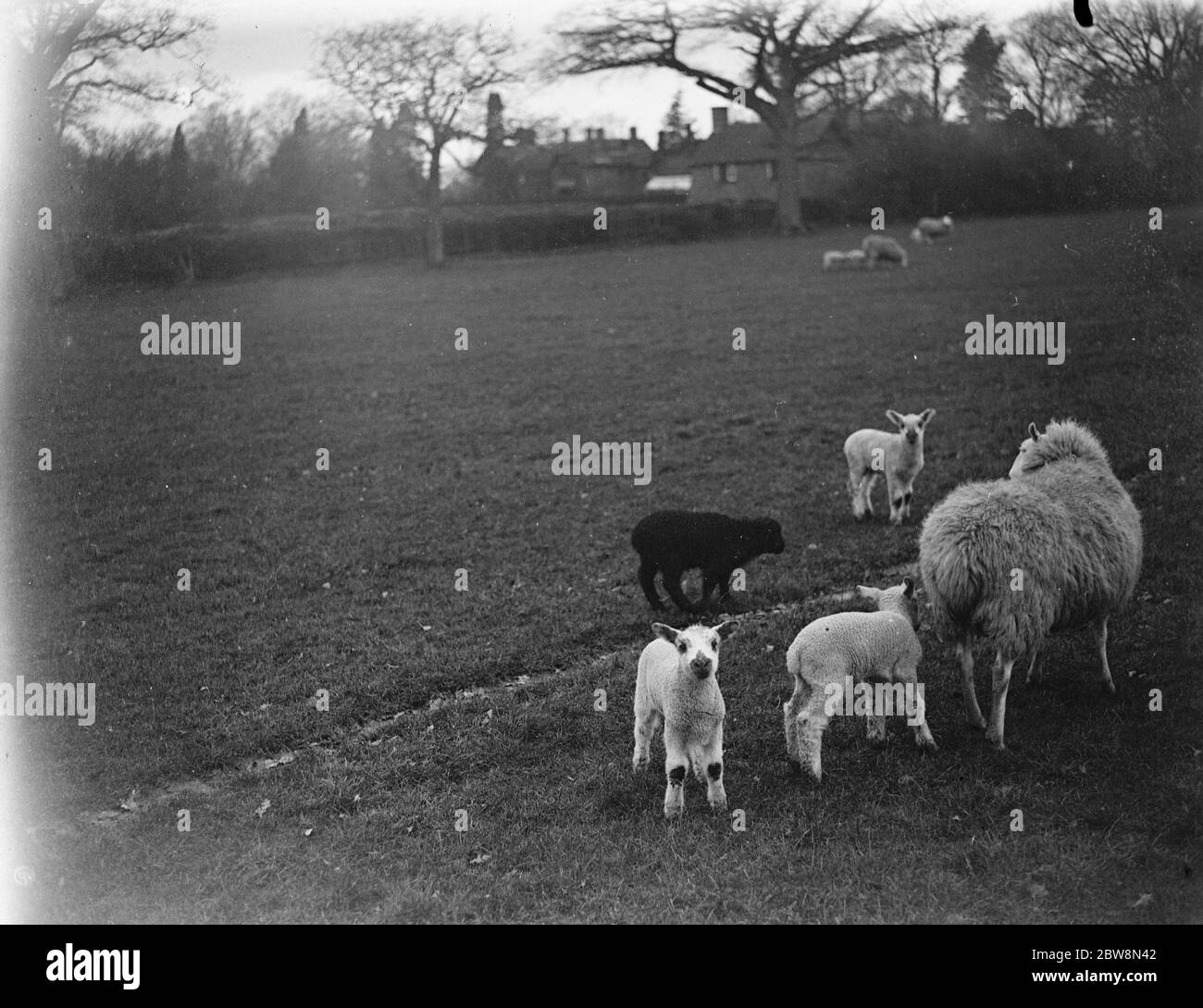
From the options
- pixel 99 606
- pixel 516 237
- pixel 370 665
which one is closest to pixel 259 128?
pixel 516 237

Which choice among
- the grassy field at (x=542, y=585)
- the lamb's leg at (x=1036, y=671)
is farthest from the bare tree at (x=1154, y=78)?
the lamb's leg at (x=1036, y=671)

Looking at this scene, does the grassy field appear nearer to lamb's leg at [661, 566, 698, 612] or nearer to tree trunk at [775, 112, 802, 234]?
lamb's leg at [661, 566, 698, 612]

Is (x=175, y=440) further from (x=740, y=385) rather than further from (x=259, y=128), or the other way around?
(x=740, y=385)

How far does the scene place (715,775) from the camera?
622 centimetres

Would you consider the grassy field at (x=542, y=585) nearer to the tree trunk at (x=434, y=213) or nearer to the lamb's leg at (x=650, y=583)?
the lamb's leg at (x=650, y=583)

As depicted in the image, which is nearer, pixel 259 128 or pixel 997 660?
pixel 997 660

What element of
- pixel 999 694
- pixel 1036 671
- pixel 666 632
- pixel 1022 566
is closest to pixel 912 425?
pixel 1036 671

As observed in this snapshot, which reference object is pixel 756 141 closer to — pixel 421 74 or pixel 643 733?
pixel 421 74

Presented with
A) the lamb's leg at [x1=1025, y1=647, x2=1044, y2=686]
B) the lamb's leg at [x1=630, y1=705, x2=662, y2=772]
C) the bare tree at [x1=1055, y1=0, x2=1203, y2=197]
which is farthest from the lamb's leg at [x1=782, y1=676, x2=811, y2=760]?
the bare tree at [x1=1055, y1=0, x2=1203, y2=197]

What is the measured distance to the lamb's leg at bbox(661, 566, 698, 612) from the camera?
9039mm

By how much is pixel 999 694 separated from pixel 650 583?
3.27 meters

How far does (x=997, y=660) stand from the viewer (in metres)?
6.62

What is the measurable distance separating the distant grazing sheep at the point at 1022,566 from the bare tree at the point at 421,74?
6.46m

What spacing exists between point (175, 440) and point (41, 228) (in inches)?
110
